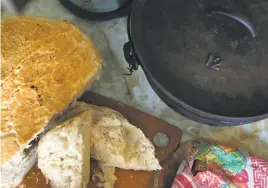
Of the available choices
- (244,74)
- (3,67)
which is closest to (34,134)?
(3,67)

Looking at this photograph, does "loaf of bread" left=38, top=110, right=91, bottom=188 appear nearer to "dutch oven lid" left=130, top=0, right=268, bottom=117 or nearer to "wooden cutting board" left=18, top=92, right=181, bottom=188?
"wooden cutting board" left=18, top=92, right=181, bottom=188

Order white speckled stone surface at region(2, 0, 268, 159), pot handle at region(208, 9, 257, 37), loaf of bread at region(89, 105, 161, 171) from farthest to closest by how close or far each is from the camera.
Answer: white speckled stone surface at region(2, 0, 268, 159) → loaf of bread at region(89, 105, 161, 171) → pot handle at region(208, 9, 257, 37)

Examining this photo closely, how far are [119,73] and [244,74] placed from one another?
0.46m

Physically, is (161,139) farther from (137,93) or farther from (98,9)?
(98,9)

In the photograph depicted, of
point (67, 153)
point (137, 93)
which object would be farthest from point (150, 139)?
point (67, 153)

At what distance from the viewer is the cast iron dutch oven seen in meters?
0.96

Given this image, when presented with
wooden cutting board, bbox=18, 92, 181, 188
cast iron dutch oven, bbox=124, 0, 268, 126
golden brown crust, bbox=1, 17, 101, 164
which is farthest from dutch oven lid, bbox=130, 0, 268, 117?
wooden cutting board, bbox=18, 92, 181, 188

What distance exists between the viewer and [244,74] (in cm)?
97

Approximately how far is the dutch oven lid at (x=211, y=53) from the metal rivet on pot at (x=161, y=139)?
11.8 inches

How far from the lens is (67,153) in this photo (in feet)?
3.44

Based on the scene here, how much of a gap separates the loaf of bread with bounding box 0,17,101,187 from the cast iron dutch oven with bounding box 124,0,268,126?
0.62ft

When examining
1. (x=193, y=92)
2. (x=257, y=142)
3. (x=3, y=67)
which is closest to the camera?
(x=193, y=92)

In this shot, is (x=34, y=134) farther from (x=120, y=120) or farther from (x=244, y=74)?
(x=244, y=74)

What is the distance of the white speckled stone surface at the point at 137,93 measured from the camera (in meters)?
1.28
